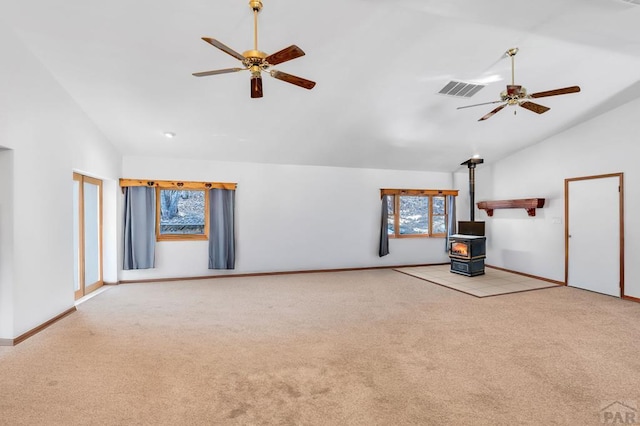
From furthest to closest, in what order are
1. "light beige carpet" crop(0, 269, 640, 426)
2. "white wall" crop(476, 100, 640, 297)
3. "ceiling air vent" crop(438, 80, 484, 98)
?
"white wall" crop(476, 100, 640, 297), "ceiling air vent" crop(438, 80, 484, 98), "light beige carpet" crop(0, 269, 640, 426)

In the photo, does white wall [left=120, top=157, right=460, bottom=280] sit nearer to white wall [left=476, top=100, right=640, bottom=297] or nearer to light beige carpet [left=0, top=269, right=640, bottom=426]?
white wall [left=476, top=100, right=640, bottom=297]

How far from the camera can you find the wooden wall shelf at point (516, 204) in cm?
593

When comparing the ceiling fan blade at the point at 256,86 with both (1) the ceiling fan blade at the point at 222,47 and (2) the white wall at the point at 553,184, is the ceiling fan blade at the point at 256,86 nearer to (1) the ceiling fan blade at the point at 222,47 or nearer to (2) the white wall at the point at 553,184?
(1) the ceiling fan blade at the point at 222,47

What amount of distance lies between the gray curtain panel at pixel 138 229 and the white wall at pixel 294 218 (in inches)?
8.1

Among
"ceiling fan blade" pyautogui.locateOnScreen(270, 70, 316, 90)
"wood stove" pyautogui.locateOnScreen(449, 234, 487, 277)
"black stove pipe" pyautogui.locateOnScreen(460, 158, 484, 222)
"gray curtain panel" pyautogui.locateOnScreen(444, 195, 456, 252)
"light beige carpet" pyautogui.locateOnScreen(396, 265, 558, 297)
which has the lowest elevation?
"light beige carpet" pyautogui.locateOnScreen(396, 265, 558, 297)

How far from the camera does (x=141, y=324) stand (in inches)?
A: 142

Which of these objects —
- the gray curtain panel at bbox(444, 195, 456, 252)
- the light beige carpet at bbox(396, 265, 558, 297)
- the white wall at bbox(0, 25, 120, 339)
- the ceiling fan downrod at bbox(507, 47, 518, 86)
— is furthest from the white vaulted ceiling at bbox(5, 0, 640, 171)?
the light beige carpet at bbox(396, 265, 558, 297)

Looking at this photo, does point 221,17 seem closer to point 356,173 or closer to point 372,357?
→ point 372,357

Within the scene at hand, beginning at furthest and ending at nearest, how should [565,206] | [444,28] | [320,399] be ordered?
[565,206]
[444,28]
[320,399]

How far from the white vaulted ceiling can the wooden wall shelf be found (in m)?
1.26

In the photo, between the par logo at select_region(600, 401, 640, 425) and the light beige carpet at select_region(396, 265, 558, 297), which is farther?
the light beige carpet at select_region(396, 265, 558, 297)

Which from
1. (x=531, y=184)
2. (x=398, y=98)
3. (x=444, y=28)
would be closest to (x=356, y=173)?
(x=398, y=98)

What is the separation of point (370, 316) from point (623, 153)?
4634mm

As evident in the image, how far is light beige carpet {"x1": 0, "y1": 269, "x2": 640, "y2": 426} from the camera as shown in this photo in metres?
2.03
